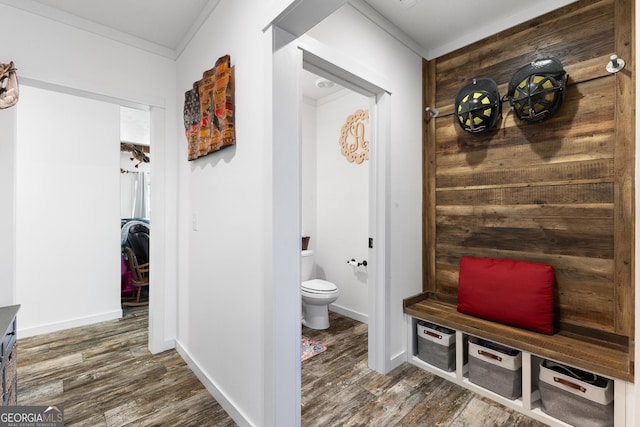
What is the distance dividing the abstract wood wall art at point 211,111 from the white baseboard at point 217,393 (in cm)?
155

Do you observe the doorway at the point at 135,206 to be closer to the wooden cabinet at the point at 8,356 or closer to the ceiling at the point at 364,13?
the ceiling at the point at 364,13

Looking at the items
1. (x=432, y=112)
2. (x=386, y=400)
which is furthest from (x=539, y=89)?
(x=386, y=400)

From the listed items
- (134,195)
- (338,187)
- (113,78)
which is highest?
(113,78)

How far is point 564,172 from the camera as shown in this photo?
1.87m

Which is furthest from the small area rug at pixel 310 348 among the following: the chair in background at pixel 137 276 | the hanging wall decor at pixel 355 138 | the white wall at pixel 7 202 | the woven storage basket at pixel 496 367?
the chair in background at pixel 137 276

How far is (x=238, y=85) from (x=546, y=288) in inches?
89.8

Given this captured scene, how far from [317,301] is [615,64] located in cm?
270

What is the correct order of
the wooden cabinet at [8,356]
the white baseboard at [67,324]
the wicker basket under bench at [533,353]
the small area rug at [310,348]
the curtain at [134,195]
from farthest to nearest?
the curtain at [134,195]
the white baseboard at [67,324]
the small area rug at [310,348]
the wicker basket under bench at [533,353]
the wooden cabinet at [8,356]

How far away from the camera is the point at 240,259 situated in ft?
5.51

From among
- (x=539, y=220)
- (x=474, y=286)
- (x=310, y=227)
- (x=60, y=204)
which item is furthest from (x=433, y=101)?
(x=60, y=204)

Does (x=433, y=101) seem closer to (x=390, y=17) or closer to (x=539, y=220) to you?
(x=390, y=17)

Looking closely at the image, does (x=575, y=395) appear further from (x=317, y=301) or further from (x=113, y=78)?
(x=113, y=78)

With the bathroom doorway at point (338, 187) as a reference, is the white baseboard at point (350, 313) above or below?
below

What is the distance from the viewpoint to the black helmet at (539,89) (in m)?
1.75
